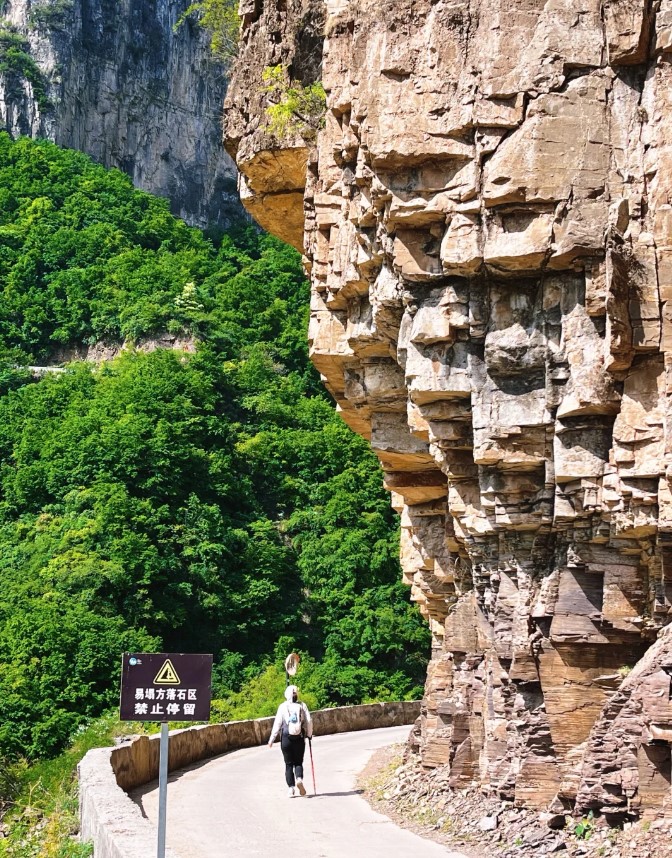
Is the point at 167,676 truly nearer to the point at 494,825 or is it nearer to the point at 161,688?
the point at 161,688

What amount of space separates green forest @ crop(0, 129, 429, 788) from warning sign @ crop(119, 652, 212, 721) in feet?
53.2

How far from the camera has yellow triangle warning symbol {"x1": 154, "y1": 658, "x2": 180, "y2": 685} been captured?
27.7 feet

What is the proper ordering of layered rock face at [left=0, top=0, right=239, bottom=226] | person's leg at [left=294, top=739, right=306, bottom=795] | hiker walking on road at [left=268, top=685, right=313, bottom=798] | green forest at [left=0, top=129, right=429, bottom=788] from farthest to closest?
layered rock face at [left=0, top=0, right=239, bottom=226], green forest at [left=0, top=129, right=429, bottom=788], person's leg at [left=294, top=739, right=306, bottom=795], hiker walking on road at [left=268, top=685, right=313, bottom=798]

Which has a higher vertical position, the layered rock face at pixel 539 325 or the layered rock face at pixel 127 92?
the layered rock face at pixel 127 92

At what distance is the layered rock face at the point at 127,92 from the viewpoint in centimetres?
8362

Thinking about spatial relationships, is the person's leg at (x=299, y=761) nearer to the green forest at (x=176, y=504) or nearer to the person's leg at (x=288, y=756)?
the person's leg at (x=288, y=756)

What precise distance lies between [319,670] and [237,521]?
9.93m

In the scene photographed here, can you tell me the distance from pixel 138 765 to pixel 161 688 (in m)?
8.22

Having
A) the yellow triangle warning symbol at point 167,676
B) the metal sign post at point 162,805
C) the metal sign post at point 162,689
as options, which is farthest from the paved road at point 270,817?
the yellow triangle warning symbol at point 167,676

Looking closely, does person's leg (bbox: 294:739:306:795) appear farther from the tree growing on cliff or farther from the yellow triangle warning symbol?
the tree growing on cliff

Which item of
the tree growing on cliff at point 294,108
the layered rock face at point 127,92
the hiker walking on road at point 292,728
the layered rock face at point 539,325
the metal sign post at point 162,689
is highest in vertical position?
the layered rock face at point 127,92

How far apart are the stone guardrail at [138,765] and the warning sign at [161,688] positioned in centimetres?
112

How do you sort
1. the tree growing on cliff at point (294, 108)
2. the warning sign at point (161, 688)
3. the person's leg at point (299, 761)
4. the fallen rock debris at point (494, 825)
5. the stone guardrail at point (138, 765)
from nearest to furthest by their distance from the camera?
1. the warning sign at point (161, 688)
2. the stone guardrail at point (138, 765)
3. the fallen rock debris at point (494, 825)
4. the person's leg at point (299, 761)
5. the tree growing on cliff at point (294, 108)

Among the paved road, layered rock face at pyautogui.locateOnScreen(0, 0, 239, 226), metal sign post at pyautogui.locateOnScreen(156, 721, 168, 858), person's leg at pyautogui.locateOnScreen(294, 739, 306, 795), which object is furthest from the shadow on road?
layered rock face at pyautogui.locateOnScreen(0, 0, 239, 226)
